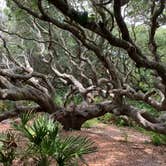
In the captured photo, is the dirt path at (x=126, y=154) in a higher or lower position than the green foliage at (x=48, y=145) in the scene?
lower

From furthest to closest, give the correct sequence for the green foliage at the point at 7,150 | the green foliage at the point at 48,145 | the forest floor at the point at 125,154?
the forest floor at the point at 125,154 → the green foliage at the point at 7,150 → the green foliage at the point at 48,145

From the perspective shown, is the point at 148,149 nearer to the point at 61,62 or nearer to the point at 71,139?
the point at 71,139

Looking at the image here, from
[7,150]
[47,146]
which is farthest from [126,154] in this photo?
[47,146]

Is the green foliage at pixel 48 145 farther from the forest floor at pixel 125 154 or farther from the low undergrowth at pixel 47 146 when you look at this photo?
the forest floor at pixel 125 154

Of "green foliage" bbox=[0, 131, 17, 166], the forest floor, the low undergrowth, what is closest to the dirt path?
the forest floor

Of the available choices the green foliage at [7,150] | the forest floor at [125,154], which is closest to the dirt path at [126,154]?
the forest floor at [125,154]

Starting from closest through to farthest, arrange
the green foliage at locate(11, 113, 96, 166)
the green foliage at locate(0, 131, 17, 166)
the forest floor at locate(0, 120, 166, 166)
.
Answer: the green foliage at locate(11, 113, 96, 166) → the green foliage at locate(0, 131, 17, 166) → the forest floor at locate(0, 120, 166, 166)

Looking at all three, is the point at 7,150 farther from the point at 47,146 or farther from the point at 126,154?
the point at 126,154

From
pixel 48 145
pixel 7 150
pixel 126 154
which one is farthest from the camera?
pixel 126 154

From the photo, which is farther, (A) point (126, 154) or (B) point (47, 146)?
(A) point (126, 154)

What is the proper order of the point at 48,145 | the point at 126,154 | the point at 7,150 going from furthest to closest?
the point at 126,154 → the point at 7,150 → the point at 48,145

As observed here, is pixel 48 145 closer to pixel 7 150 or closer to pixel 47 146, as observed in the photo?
pixel 47 146

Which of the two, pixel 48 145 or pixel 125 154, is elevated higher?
pixel 48 145

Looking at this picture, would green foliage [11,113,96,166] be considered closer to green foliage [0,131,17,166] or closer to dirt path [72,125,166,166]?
green foliage [0,131,17,166]
